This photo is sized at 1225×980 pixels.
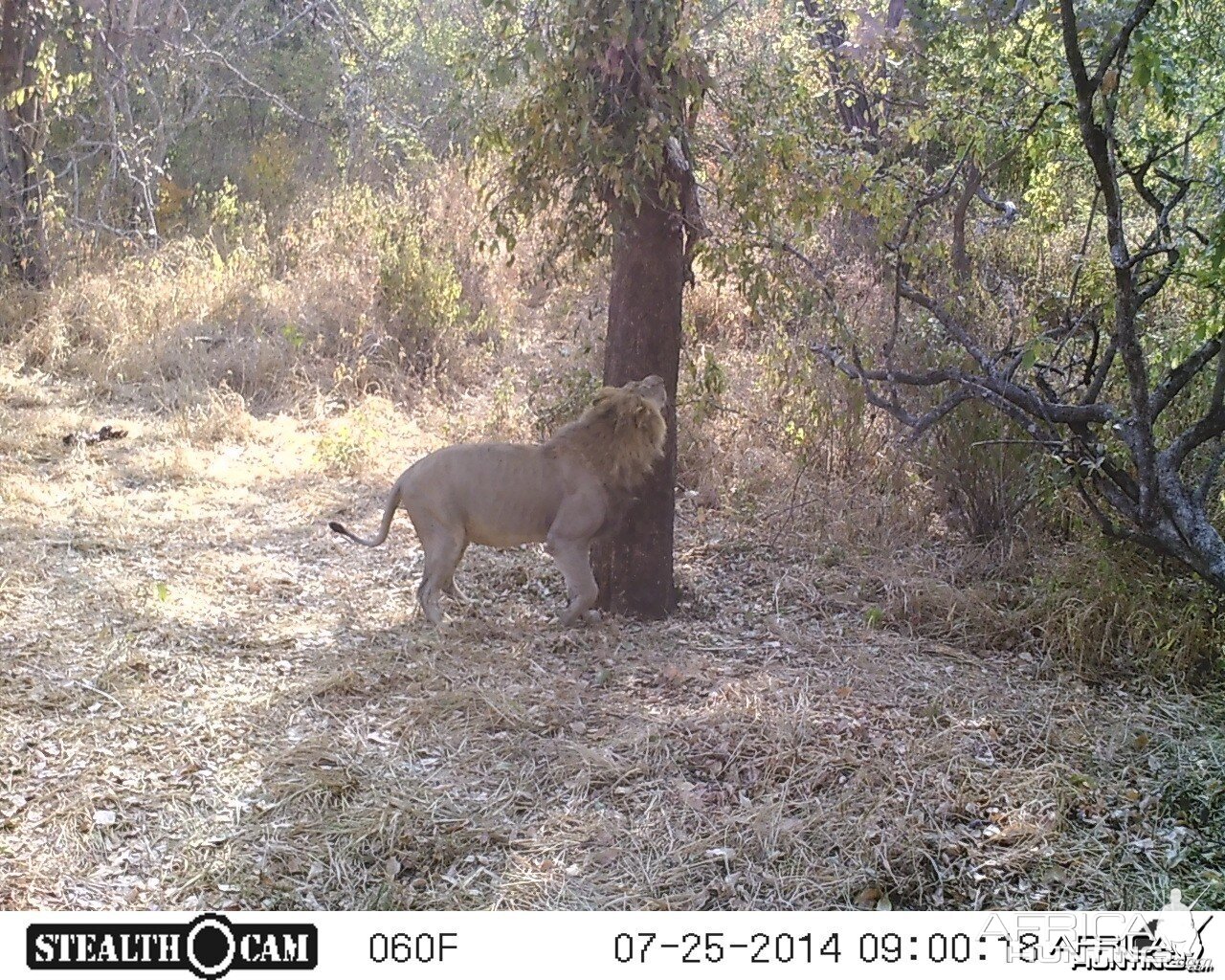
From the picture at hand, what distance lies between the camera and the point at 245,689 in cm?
484

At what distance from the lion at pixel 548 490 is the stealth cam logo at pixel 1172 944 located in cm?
272

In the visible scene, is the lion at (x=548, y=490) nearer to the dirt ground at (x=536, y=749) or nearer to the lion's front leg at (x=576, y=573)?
the lion's front leg at (x=576, y=573)

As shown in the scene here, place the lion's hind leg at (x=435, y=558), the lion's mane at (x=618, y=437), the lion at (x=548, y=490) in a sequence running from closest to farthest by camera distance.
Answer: the lion's mane at (x=618, y=437), the lion at (x=548, y=490), the lion's hind leg at (x=435, y=558)

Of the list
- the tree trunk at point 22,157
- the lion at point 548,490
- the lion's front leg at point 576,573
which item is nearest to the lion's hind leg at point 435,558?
the lion at point 548,490

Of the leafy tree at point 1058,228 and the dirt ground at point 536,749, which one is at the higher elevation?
the leafy tree at point 1058,228

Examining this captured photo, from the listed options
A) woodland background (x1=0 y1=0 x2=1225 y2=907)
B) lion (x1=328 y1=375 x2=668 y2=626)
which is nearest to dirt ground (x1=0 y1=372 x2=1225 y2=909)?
woodland background (x1=0 y1=0 x2=1225 y2=907)

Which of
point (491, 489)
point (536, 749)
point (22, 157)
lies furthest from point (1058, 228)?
point (22, 157)

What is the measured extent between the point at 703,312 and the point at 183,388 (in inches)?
155

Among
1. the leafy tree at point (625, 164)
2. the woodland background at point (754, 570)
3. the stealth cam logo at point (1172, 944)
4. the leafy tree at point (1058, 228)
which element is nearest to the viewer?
the stealth cam logo at point (1172, 944)

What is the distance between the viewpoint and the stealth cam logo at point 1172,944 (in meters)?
3.25

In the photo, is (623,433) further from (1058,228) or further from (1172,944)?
(1172,944)

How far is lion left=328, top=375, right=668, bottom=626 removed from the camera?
17.7 ft

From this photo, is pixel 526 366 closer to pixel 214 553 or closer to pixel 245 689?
pixel 214 553

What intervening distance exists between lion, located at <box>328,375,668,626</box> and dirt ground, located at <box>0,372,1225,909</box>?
13.3 inches
